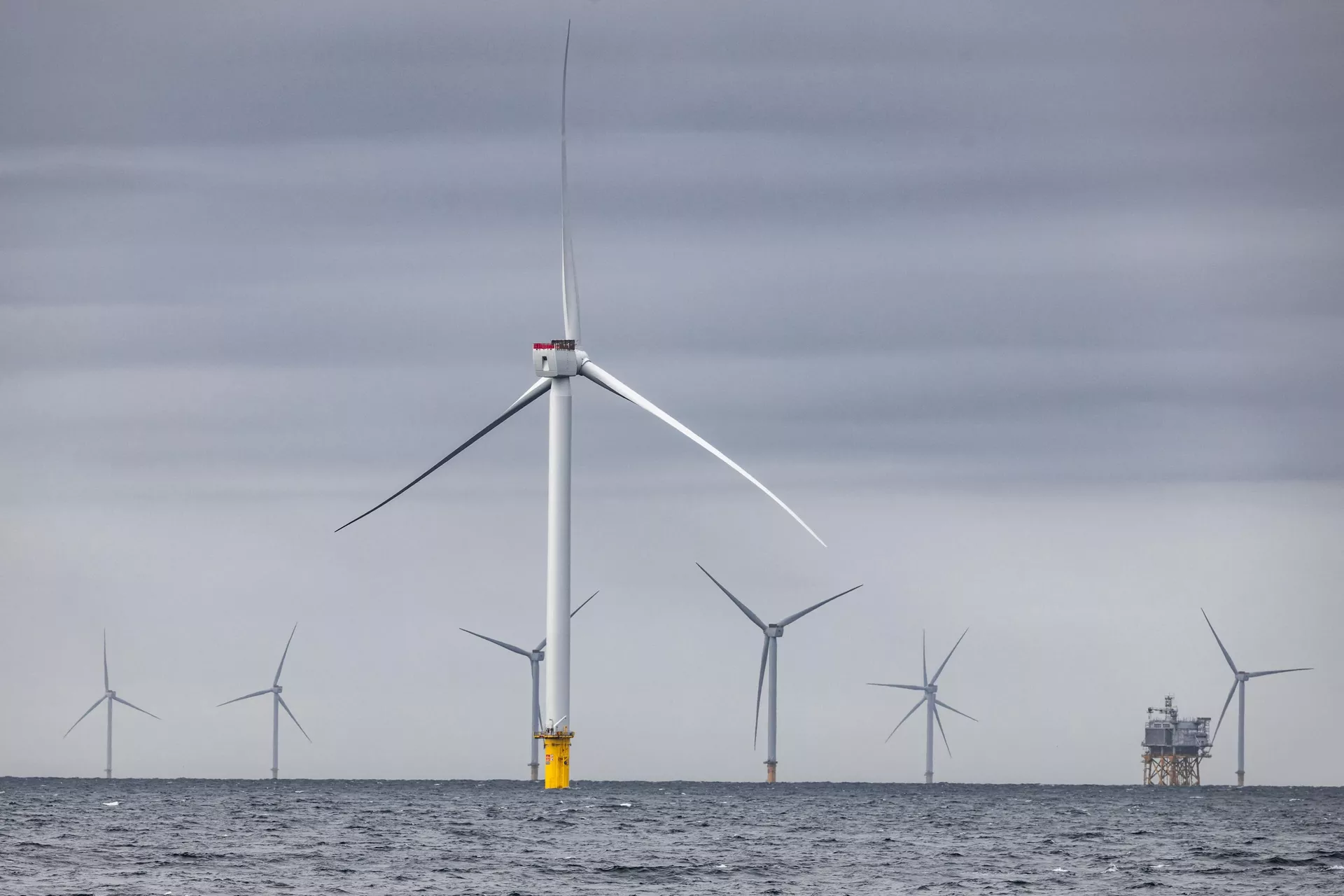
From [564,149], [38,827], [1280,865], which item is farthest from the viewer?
[564,149]

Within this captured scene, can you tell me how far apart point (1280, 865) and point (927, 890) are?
91.7 feet

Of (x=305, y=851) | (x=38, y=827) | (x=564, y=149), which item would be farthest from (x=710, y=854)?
(x=564, y=149)

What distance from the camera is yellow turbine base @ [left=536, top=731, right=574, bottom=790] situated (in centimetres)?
13200

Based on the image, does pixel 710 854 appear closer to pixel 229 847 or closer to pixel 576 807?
pixel 229 847

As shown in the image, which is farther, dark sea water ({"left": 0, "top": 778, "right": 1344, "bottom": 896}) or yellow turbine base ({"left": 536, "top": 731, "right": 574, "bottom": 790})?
yellow turbine base ({"left": 536, "top": 731, "right": 574, "bottom": 790})

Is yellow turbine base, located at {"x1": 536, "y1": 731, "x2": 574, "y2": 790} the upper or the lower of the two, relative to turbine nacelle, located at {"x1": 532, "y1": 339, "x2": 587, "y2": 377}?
lower

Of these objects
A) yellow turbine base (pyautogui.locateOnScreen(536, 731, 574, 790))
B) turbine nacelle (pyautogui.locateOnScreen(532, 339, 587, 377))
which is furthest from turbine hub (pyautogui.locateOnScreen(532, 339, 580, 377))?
yellow turbine base (pyautogui.locateOnScreen(536, 731, 574, 790))

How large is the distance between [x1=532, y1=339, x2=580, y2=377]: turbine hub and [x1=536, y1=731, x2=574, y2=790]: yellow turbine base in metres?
24.5

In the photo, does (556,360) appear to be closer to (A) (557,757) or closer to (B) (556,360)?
(B) (556,360)

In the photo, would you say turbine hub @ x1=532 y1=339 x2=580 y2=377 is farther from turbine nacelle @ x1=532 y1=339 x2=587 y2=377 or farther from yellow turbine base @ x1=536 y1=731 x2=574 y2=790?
yellow turbine base @ x1=536 y1=731 x2=574 y2=790

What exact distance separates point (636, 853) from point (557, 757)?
26.6 metres

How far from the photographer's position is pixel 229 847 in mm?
107938

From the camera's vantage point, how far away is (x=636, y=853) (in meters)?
108

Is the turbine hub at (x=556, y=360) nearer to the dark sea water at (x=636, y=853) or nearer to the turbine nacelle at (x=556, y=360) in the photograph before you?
the turbine nacelle at (x=556, y=360)
